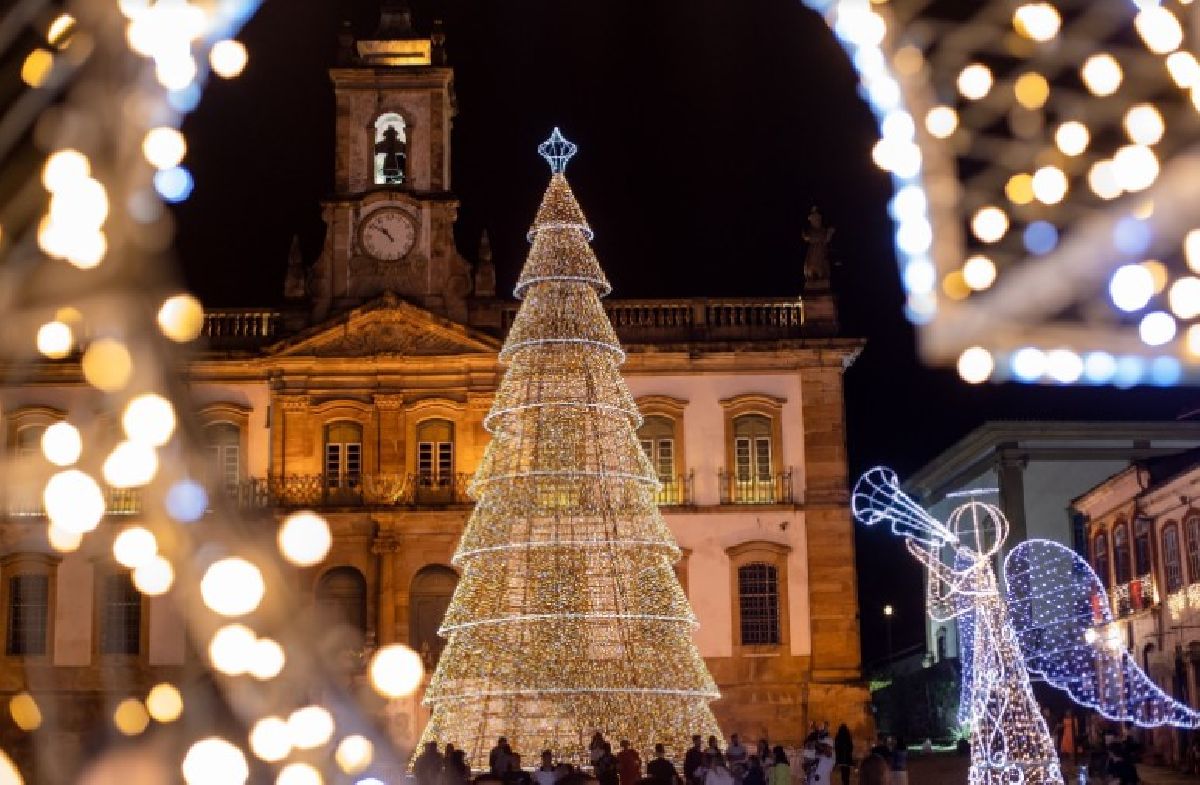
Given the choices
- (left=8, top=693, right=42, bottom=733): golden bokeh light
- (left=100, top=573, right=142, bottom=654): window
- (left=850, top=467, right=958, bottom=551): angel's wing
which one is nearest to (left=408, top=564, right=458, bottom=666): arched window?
(left=100, top=573, right=142, bottom=654): window

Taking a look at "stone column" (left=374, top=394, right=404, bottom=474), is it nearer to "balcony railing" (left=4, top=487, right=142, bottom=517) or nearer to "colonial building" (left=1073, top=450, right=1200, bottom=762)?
"balcony railing" (left=4, top=487, right=142, bottom=517)

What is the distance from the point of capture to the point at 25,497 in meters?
33.0

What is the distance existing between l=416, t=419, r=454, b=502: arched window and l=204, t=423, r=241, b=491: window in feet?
11.4

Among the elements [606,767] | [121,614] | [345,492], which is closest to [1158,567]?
[345,492]

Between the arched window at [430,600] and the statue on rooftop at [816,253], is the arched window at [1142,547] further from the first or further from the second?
the arched window at [430,600]

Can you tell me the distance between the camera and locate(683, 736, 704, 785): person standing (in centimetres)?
1961

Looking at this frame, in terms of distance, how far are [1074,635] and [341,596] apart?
600 inches

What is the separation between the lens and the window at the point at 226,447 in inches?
1330

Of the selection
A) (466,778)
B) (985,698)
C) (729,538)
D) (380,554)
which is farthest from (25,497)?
(985,698)

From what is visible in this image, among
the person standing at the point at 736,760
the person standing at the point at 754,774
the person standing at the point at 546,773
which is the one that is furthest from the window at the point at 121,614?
the person standing at the point at 546,773

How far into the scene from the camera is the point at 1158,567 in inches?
1308

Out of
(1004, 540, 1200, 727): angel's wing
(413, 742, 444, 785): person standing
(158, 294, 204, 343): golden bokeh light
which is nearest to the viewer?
(158, 294, 204, 343): golden bokeh light

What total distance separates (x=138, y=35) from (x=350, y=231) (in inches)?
1128

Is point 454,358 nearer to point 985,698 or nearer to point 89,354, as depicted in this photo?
point 985,698
